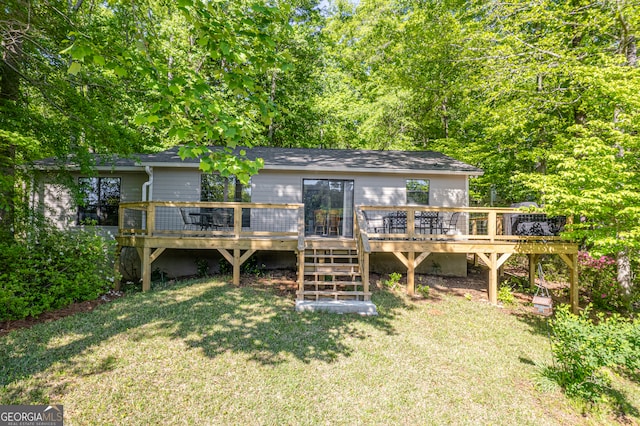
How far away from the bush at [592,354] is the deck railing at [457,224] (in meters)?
3.63

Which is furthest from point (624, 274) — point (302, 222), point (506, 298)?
point (302, 222)

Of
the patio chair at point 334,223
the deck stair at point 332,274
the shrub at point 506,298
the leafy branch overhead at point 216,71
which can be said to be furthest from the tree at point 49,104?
the shrub at point 506,298

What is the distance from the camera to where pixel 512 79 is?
30.9ft

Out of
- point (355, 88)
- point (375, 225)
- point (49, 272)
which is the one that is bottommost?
point (49, 272)

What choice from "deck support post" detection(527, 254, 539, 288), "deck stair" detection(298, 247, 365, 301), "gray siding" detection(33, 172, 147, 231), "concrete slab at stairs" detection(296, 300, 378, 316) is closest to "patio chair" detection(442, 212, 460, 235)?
"deck support post" detection(527, 254, 539, 288)

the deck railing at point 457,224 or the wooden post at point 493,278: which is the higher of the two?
the deck railing at point 457,224

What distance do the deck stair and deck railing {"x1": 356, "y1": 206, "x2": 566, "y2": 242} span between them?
2.96 ft

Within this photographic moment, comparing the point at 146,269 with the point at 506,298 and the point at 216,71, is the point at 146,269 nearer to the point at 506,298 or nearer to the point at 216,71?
the point at 216,71

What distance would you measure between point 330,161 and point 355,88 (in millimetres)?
10910

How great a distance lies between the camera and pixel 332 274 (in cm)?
736

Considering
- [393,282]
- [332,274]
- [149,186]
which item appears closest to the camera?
[332,274]

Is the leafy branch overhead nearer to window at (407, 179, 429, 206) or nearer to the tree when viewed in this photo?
the tree

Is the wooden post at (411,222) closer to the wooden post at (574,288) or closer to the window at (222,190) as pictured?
the wooden post at (574,288)

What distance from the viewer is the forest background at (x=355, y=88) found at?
11.3 ft
